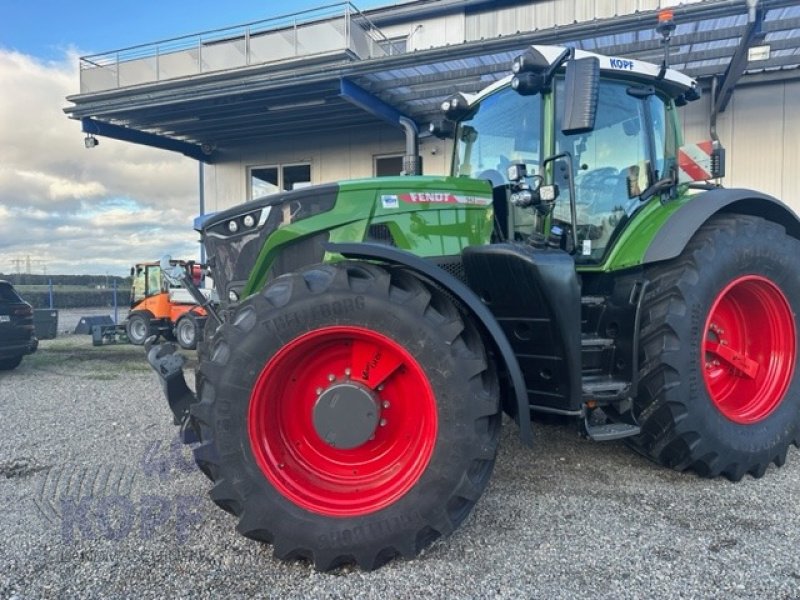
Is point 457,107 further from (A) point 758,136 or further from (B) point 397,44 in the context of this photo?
(B) point 397,44

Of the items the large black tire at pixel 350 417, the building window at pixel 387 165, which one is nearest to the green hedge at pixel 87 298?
the building window at pixel 387 165

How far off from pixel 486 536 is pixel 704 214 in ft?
7.32

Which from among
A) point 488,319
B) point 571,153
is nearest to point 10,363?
point 488,319

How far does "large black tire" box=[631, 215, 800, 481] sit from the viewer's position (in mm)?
3191

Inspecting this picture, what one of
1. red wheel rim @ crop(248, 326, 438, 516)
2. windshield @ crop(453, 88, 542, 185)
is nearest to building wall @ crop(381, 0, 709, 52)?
windshield @ crop(453, 88, 542, 185)

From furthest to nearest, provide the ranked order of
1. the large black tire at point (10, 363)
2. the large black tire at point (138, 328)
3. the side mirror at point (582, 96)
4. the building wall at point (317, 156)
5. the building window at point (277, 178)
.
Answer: the large black tire at point (138, 328) → the building window at point (277, 178) → the building wall at point (317, 156) → the large black tire at point (10, 363) → the side mirror at point (582, 96)

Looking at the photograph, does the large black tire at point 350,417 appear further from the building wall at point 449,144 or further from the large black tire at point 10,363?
the large black tire at point 10,363

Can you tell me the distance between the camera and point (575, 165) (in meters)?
3.52

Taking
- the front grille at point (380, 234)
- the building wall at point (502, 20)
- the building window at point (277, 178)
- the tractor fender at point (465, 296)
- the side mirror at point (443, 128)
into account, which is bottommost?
the tractor fender at point (465, 296)

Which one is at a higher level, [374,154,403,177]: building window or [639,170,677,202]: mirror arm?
[374,154,403,177]: building window

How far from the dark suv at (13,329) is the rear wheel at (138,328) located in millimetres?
3529

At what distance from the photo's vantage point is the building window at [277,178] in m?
11.5

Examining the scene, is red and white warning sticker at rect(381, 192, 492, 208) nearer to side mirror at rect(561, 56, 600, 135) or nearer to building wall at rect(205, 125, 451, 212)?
side mirror at rect(561, 56, 600, 135)

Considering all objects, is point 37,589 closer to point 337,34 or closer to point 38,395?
point 38,395
